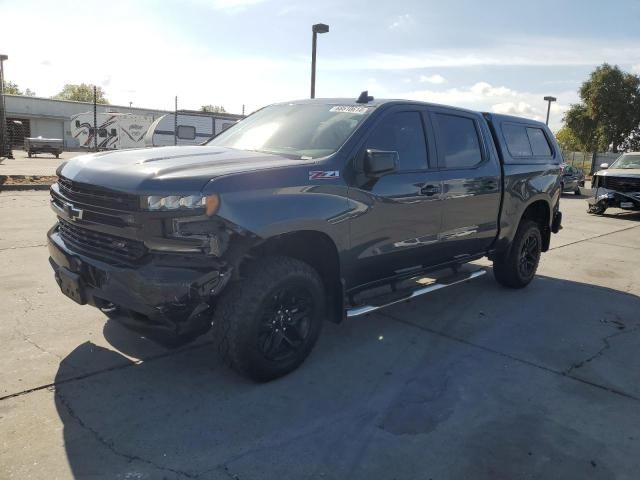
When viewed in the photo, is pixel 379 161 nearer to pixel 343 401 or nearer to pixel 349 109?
pixel 349 109

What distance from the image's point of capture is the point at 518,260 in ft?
20.5

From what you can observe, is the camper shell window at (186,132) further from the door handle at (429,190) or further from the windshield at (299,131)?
the door handle at (429,190)

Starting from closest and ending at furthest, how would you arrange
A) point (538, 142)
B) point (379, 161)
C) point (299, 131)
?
point (379, 161)
point (299, 131)
point (538, 142)

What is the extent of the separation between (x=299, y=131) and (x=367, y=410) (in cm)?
226

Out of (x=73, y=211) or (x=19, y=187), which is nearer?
(x=73, y=211)

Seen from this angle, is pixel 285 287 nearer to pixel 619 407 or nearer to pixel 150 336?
pixel 150 336

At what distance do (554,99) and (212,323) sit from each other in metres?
31.8

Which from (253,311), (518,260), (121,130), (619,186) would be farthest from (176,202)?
(121,130)

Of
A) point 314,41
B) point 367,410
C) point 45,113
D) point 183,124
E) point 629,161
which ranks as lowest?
point 367,410

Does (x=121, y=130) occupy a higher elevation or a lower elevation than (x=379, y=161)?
higher

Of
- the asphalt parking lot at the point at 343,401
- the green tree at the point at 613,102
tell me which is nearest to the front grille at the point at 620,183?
the asphalt parking lot at the point at 343,401

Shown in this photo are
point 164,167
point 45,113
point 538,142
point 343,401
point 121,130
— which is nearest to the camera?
point 164,167

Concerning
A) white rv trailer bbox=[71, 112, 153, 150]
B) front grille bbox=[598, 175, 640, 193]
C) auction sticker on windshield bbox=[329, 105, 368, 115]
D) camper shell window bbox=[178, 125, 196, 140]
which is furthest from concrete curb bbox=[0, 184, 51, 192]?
white rv trailer bbox=[71, 112, 153, 150]

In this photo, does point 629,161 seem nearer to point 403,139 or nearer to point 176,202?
point 403,139
